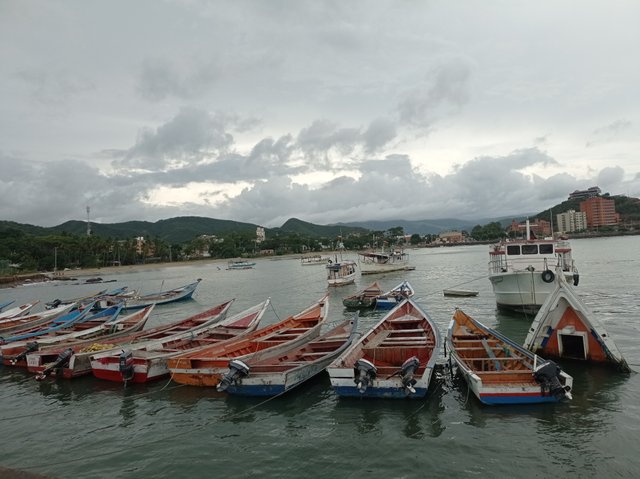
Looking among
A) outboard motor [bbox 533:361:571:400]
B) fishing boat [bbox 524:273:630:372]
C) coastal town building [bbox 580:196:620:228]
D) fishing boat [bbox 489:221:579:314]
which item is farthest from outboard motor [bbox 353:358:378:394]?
coastal town building [bbox 580:196:620:228]

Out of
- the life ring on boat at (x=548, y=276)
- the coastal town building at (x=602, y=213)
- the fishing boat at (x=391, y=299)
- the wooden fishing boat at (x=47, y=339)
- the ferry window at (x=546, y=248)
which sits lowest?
the fishing boat at (x=391, y=299)

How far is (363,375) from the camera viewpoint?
10672 millimetres

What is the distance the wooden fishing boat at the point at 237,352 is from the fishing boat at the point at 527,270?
12000 mm

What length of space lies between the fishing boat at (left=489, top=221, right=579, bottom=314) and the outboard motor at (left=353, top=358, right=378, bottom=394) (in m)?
15.2

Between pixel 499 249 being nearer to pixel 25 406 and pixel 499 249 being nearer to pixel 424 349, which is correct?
pixel 424 349

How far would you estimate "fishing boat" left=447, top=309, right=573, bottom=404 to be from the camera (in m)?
10.0

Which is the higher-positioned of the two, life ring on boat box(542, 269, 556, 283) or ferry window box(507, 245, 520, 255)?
ferry window box(507, 245, 520, 255)

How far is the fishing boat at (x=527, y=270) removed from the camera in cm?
2255

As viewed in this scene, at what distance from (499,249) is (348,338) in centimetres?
1432

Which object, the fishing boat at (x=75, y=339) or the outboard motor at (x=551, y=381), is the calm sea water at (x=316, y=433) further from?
the fishing boat at (x=75, y=339)

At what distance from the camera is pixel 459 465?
8.45 metres

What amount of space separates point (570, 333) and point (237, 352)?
37.3 feet

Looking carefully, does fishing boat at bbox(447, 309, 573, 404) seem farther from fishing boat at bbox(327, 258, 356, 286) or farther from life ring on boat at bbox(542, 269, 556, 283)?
fishing boat at bbox(327, 258, 356, 286)

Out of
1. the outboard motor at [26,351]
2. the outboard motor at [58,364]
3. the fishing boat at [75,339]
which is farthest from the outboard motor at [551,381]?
the outboard motor at [26,351]
